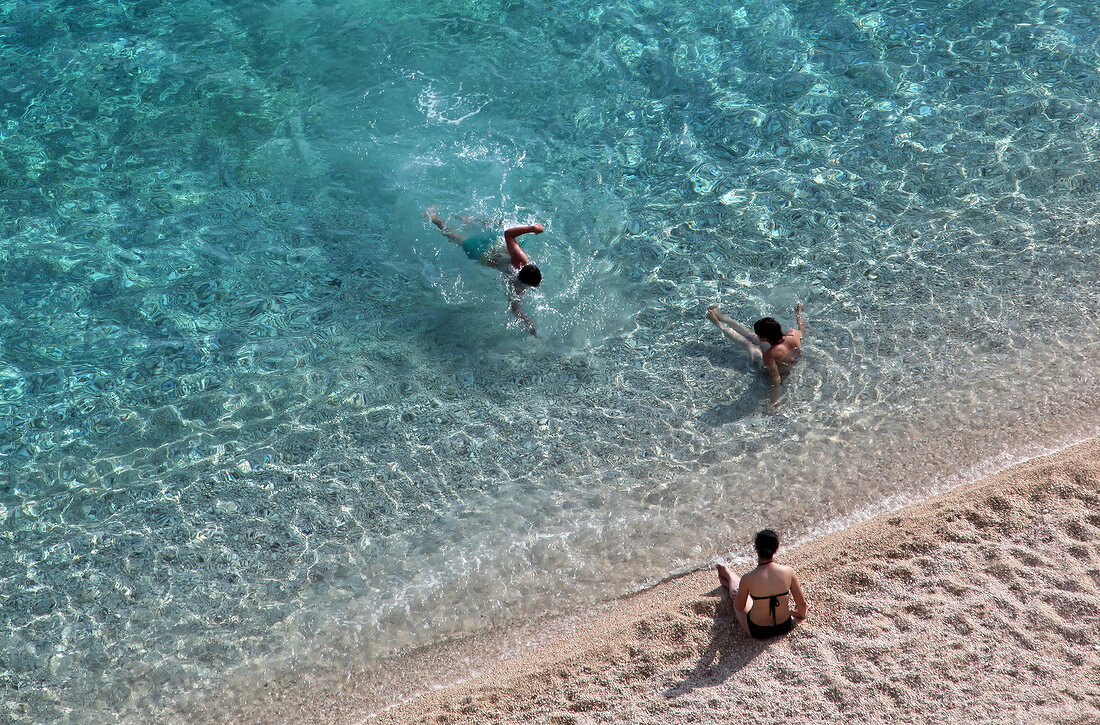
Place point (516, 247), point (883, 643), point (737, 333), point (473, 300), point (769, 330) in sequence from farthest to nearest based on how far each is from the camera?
point (473, 300)
point (516, 247)
point (737, 333)
point (769, 330)
point (883, 643)

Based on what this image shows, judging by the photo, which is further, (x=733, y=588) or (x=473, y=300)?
(x=473, y=300)

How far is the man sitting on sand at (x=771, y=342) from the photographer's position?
891 cm

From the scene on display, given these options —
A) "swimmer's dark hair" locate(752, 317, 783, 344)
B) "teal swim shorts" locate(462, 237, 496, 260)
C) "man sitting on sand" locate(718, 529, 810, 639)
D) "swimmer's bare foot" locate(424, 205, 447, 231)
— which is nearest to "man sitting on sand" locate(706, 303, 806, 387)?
"swimmer's dark hair" locate(752, 317, 783, 344)

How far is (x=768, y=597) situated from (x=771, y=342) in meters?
3.24

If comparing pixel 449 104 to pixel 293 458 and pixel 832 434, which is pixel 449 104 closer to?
pixel 293 458

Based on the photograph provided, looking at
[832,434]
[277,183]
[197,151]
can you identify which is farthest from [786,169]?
[197,151]

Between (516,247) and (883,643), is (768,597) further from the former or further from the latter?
(516,247)

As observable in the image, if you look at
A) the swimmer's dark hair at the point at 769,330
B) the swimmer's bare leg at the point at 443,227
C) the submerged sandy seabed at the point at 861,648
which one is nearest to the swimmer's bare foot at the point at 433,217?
the swimmer's bare leg at the point at 443,227

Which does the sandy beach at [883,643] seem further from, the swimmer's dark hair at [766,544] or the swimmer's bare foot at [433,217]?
the swimmer's bare foot at [433,217]

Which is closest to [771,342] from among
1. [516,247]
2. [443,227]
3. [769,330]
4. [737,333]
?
[769,330]

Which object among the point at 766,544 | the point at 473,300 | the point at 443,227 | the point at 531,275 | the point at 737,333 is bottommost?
the point at 473,300

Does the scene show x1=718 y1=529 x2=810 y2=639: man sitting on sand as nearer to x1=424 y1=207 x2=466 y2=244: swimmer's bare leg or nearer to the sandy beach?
the sandy beach

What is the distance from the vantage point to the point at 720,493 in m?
8.15

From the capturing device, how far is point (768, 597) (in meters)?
6.49
